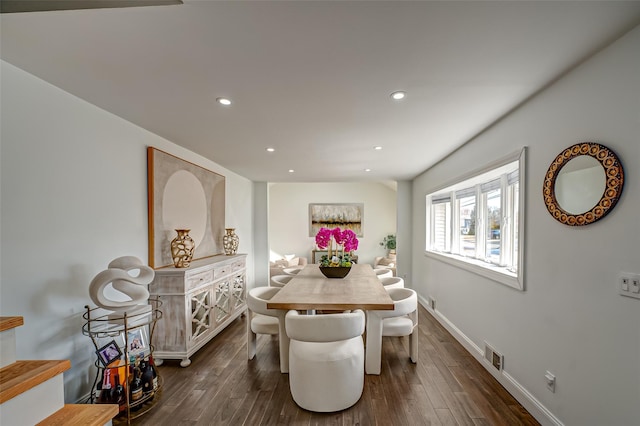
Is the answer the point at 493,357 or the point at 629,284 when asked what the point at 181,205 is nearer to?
the point at 493,357

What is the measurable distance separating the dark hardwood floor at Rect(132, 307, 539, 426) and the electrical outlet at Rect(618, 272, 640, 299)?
120cm

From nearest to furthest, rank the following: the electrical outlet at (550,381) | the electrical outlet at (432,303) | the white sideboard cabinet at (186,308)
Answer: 1. the electrical outlet at (550,381)
2. the white sideboard cabinet at (186,308)
3. the electrical outlet at (432,303)

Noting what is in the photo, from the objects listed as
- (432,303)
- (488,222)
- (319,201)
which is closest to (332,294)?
(488,222)

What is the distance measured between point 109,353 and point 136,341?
0.21m

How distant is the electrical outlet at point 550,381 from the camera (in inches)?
70.7

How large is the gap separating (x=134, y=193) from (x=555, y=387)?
3.54 metres

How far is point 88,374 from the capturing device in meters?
2.09

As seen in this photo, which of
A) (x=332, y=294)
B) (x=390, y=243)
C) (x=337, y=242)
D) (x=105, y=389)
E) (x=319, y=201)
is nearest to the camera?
(x=105, y=389)

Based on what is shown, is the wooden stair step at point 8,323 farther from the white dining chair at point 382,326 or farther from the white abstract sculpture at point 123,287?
the white dining chair at point 382,326

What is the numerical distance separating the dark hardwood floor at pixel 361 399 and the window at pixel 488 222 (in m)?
0.91

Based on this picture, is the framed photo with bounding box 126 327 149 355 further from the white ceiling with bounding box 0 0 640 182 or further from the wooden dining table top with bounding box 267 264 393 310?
the white ceiling with bounding box 0 0 640 182

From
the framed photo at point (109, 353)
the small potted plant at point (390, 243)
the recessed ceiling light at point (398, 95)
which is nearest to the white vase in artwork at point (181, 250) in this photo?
the framed photo at point (109, 353)

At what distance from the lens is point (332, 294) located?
2.48 metres

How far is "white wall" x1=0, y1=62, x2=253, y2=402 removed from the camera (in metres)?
1.63
